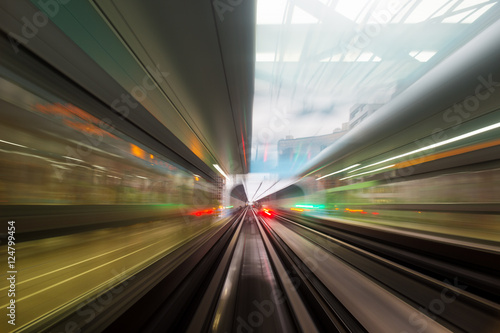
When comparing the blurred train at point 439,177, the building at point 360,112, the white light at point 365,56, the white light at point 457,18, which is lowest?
the blurred train at point 439,177

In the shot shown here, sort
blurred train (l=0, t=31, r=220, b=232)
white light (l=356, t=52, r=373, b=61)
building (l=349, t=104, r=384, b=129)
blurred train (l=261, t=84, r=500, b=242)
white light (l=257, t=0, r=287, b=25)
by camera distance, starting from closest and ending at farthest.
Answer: blurred train (l=0, t=31, r=220, b=232) < white light (l=257, t=0, r=287, b=25) < blurred train (l=261, t=84, r=500, b=242) < white light (l=356, t=52, r=373, b=61) < building (l=349, t=104, r=384, b=129)

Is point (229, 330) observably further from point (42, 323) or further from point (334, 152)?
point (334, 152)

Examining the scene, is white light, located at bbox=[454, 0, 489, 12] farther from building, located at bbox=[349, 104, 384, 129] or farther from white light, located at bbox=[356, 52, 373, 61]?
building, located at bbox=[349, 104, 384, 129]

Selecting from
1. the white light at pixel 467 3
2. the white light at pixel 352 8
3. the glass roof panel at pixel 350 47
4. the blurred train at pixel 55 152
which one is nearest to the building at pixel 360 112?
the glass roof panel at pixel 350 47

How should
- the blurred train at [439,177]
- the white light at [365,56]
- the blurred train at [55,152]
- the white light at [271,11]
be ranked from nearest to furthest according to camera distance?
the blurred train at [55,152]
the white light at [271,11]
the blurred train at [439,177]
the white light at [365,56]

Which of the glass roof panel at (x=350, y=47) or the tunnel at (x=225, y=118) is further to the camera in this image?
the glass roof panel at (x=350, y=47)

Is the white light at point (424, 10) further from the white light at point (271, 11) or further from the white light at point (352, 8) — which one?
the white light at point (271, 11)

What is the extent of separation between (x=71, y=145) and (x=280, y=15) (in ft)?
4.92

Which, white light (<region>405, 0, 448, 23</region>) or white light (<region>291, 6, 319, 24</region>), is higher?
Answer: white light (<region>291, 6, 319, 24</region>)

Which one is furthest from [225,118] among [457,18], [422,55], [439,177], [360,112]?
[439,177]

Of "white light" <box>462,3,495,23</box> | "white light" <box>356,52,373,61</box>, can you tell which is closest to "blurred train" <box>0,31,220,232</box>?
"white light" <box>356,52,373,61</box>

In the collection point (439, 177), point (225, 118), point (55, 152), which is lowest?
point (439, 177)

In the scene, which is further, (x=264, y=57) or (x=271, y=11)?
(x=264, y=57)

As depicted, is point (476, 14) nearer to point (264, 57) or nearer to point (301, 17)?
point (301, 17)
